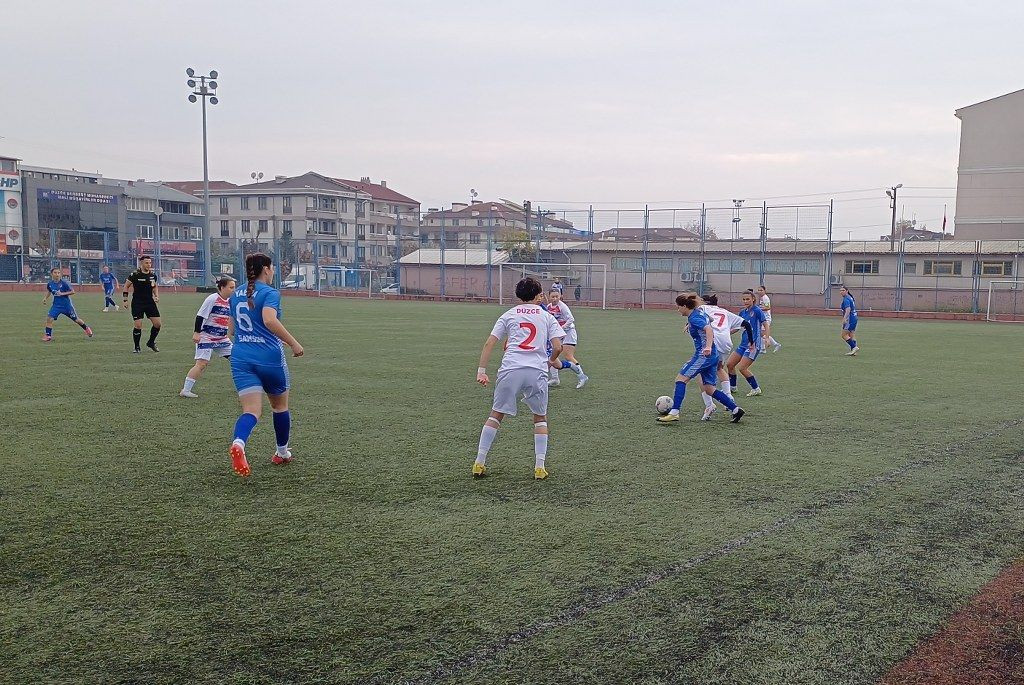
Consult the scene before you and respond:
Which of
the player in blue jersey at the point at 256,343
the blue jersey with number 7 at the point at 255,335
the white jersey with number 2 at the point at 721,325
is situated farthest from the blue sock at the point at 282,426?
the white jersey with number 2 at the point at 721,325

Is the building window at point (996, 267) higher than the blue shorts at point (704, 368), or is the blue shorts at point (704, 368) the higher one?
the building window at point (996, 267)

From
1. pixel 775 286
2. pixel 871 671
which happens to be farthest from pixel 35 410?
pixel 775 286

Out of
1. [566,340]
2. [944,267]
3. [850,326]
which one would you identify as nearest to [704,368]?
[566,340]

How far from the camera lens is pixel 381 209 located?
101562 millimetres

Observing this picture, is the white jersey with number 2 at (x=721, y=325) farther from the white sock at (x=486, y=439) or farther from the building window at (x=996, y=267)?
the building window at (x=996, y=267)

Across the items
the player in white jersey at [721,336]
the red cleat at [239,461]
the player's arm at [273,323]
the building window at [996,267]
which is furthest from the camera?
the building window at [996,267]

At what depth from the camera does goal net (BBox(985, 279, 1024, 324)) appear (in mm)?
40594

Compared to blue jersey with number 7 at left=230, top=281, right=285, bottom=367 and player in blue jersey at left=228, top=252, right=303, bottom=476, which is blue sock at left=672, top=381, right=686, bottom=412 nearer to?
player in blue jersey at left=228, top=252, right=303, bottom=476

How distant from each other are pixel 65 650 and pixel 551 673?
232 cm

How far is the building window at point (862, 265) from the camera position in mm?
50031

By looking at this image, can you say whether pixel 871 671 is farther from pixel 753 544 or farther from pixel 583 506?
pixel 583 506

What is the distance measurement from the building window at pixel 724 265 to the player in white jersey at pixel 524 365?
43.6m

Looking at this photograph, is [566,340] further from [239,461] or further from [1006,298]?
[1006,298]

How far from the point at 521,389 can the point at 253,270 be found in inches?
102
